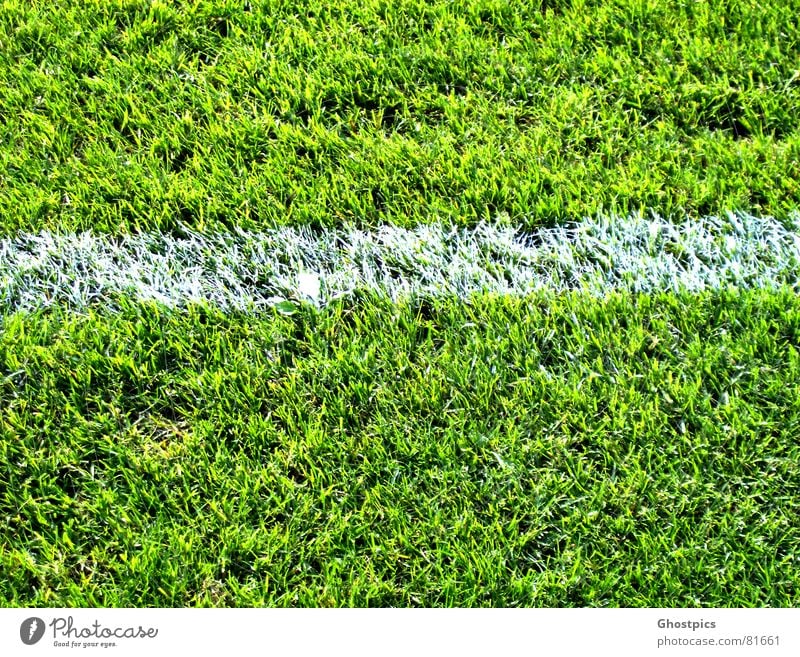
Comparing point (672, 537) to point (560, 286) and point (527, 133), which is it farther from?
point (527, 133)

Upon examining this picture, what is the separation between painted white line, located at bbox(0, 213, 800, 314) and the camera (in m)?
2.46

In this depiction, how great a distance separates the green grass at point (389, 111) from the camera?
8.58 ft

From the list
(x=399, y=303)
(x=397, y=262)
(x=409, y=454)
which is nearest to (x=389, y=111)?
(x=397, y=262)

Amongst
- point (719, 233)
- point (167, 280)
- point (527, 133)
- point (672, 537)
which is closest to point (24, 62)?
point (167, 280)

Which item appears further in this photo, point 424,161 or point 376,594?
point 424,161

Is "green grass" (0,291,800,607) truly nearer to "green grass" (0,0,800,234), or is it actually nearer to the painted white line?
the painted white line

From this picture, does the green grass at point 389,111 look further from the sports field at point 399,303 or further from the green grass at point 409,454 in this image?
the green grass at point 409,454

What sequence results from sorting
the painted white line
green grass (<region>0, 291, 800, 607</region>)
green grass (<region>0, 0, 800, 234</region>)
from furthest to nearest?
green grass (<region>0, 0, 800, 234</region>)
the painted white line
green grass (<region>0, 291, 800, 607</region>)

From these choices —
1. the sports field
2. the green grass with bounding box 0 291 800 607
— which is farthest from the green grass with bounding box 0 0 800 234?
the green grass with bounding box 0 291 800 607

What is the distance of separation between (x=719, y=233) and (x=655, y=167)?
30cm

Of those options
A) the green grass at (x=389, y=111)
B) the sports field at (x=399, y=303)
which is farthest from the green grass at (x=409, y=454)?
the green grass at (x=389, y=111)

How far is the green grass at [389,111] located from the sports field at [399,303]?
11 millimetres

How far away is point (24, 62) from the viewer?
9.53ft
